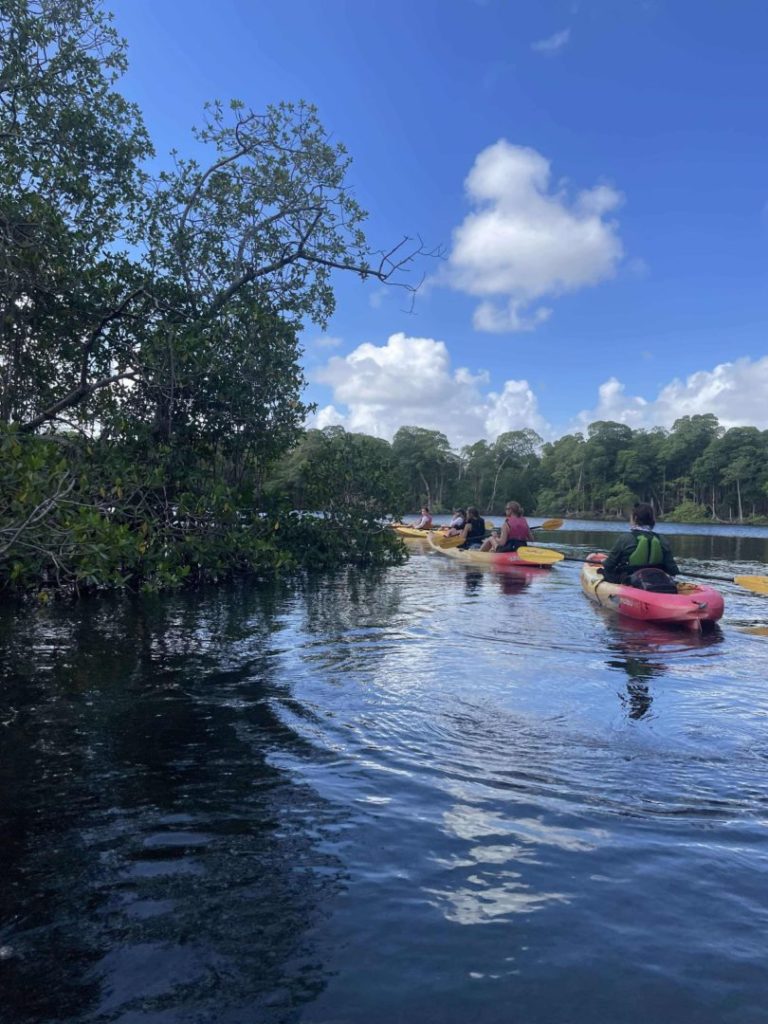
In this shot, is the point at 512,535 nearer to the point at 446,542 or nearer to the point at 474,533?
the point at 474,533

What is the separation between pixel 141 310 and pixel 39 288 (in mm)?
2238

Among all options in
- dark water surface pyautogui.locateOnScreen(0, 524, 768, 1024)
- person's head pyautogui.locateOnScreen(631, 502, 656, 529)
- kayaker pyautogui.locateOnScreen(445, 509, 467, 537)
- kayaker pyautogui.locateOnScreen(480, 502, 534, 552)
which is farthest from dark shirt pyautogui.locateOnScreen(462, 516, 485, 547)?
dark water surface pyautogui.locateOnScreen(0, 524, 768, 1024)

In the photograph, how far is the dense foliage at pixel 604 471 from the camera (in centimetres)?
8044

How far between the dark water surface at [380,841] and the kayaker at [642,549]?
138 inches

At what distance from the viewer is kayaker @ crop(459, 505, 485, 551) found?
23156 millimetres

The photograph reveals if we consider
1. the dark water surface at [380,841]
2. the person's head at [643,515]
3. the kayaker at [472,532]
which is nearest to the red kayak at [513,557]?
the kayaker at [472,532]

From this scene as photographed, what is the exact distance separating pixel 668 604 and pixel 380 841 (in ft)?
26.6

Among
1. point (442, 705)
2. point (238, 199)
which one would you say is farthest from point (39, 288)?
point (442, 705)

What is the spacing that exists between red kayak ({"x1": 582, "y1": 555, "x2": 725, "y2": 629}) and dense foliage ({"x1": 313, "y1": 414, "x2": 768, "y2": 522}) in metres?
63.9

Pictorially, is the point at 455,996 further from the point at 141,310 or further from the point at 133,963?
the point at 141,310

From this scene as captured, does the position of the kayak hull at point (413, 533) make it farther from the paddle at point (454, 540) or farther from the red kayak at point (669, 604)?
the red kayak at point (669, 604)

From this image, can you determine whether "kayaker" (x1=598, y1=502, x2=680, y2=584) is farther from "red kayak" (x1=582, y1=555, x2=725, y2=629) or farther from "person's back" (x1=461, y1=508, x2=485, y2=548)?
"person's back" (x1=461, y1=508, x2=485, y2=548)

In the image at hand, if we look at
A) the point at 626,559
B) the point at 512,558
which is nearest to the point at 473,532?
the point at 512,558

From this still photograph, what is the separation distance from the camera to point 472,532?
2327 cm
